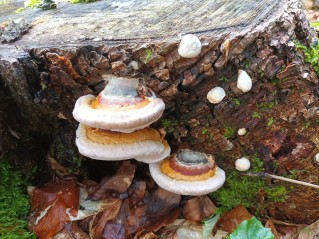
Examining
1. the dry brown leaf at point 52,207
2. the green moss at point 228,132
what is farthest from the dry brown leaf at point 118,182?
the green moss at point 228,132

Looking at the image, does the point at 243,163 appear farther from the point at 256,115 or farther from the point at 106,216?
the point at 106,216

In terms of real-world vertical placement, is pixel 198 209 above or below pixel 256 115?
below

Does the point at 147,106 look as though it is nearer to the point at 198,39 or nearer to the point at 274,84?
the point at 198,39

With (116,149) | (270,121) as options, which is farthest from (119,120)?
(270,121)

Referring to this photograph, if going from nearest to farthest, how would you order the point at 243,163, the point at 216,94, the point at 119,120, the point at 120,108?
the point at 119,120, the point at 120,108, the point at 216,94, the point at 243,163

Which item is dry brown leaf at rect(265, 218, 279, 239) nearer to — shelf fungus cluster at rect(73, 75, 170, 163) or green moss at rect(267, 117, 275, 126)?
green moss at rect(267, 117, 275, 126)

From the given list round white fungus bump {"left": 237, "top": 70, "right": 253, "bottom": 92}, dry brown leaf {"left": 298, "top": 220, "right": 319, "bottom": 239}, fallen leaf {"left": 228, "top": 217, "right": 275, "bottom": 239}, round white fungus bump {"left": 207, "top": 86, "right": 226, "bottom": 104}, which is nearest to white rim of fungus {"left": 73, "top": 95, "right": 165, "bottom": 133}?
round white fungus bump {"left": 207, "top": 86, "right": 226, "bottom": 104}
